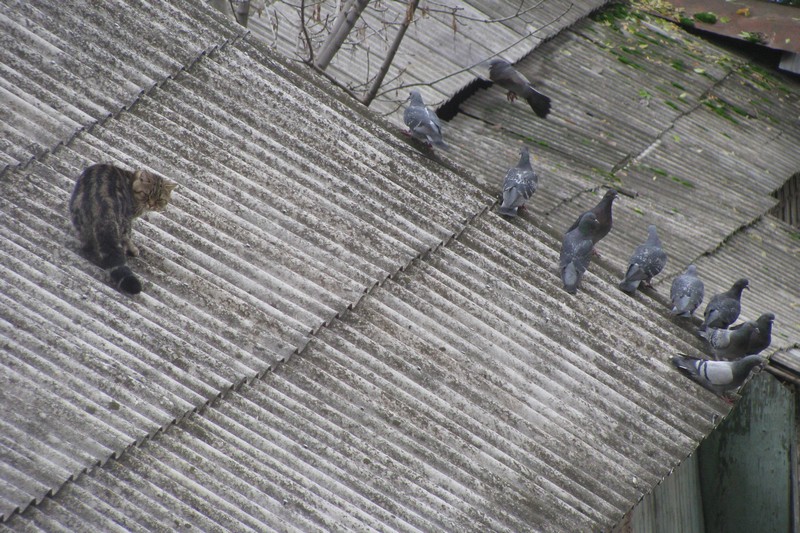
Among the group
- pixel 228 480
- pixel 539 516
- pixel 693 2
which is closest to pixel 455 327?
pixel 539 516

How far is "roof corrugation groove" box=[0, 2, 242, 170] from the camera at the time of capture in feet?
17.7

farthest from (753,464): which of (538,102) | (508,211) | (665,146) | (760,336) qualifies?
(538,102)

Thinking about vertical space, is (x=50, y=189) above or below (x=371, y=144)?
below

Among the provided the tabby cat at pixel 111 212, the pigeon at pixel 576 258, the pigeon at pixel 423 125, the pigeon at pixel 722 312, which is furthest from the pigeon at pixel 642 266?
the tabby cat at pixel 111 212

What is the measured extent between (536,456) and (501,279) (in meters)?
1.29

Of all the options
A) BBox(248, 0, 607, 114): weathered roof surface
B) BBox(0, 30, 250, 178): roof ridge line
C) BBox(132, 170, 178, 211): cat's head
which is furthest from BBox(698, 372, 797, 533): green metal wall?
BBox(132, 170, 178, 211): cat's head

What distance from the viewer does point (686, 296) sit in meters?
6.04

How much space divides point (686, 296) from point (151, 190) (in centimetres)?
352

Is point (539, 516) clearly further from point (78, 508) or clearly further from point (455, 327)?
point (78, 508)

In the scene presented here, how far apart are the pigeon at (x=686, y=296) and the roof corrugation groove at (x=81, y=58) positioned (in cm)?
360

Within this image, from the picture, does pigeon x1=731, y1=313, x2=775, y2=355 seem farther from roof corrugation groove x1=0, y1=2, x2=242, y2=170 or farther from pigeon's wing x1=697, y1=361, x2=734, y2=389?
roof corrugation groove x1=0, y1=2, x2=242, y2=170

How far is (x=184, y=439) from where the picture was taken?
4250 millimetres

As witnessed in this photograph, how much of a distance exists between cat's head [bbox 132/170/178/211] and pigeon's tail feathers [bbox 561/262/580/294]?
98.6 inches

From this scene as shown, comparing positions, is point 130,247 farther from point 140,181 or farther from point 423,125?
point 423,125
